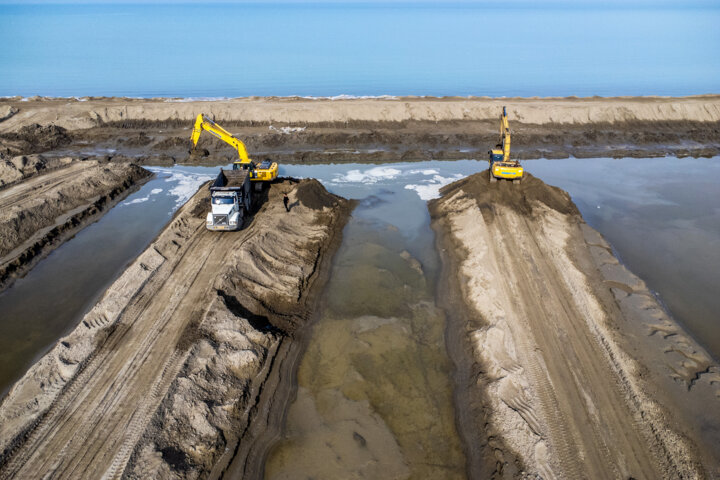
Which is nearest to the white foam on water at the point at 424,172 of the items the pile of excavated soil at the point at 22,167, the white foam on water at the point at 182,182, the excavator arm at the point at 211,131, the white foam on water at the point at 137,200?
the excavator arm at the point at 211,131

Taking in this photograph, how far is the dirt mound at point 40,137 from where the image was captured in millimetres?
32844

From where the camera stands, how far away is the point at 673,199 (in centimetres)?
2523

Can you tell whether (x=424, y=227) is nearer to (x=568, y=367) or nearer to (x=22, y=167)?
(x=568, y=367)

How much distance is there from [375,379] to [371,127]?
28.3 meters

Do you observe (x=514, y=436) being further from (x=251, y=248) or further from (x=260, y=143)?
(x=260, y=143)

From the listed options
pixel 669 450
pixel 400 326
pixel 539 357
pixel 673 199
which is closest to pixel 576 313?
pixel 539 357

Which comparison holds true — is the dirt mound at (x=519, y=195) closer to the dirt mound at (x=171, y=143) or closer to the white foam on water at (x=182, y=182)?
the white foam on water at (x=182, y=182)

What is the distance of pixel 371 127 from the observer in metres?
37.4

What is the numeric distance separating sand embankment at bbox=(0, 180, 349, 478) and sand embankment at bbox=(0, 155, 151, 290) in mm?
6230

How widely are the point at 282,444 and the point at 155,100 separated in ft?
131

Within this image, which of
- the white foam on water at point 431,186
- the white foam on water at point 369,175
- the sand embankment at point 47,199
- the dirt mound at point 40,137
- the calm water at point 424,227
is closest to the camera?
the calm water at point 424,227

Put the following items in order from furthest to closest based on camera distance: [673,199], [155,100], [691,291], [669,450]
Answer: [155,100]
[673,199]
[691,291]
[669,450]

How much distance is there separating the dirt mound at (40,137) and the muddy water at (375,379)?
28023 mm

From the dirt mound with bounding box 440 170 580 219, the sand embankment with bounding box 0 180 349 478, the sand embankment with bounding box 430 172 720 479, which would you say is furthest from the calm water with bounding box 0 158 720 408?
the sand embankment with bounding box 0 180 349 478
